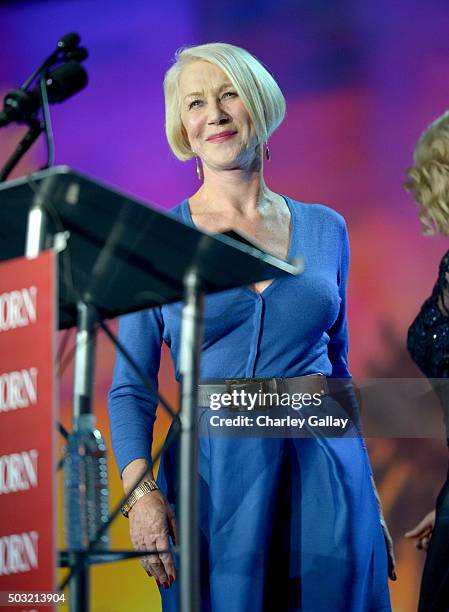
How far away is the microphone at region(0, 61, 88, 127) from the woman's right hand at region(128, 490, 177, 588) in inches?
34.9

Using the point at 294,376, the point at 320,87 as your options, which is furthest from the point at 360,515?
the point at 320,87

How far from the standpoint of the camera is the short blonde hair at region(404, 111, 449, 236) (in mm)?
2808

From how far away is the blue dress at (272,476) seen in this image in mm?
2211

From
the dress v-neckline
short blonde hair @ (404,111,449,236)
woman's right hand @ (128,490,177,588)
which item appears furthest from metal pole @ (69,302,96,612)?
short blonde hair @ (404,111,449,236)

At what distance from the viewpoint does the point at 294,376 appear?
2324mm

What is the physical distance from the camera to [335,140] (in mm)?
2951

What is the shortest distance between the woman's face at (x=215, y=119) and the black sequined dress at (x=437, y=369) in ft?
2.29

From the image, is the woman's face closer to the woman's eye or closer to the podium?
the woman's eye

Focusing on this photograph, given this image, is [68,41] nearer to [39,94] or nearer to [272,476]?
[39,94]

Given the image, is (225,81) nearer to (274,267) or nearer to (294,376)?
(294,376)

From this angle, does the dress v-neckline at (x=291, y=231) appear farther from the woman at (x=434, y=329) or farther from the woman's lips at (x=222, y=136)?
the woman at (x=434, y=329)

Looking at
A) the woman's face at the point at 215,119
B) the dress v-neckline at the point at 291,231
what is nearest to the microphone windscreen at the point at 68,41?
the woman's face at the point at 215,119

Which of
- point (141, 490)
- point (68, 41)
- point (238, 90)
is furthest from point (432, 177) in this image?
point (141, 490)

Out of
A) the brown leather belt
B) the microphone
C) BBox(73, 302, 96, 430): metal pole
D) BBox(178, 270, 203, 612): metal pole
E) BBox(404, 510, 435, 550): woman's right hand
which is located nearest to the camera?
BBox(178, 270, 203, 612): metal pole
